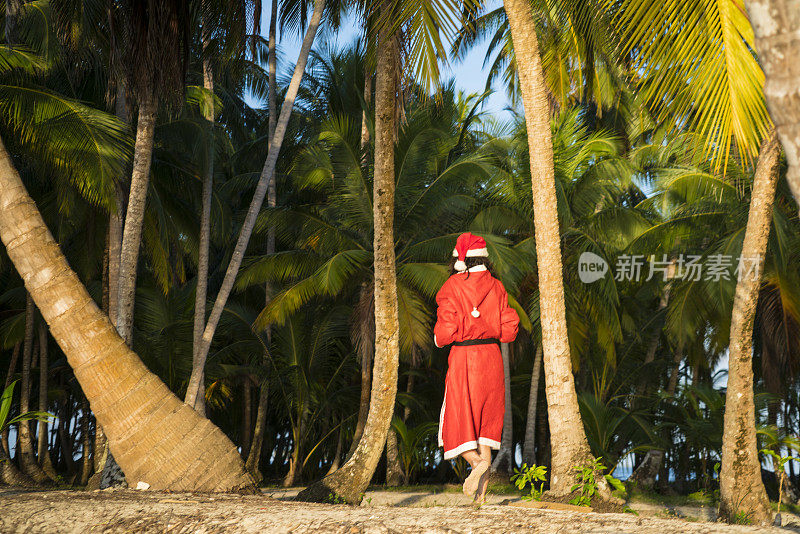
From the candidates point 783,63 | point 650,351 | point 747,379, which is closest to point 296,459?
point 650,351

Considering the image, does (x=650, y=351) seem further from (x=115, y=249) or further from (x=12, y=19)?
(x=12, y=19)

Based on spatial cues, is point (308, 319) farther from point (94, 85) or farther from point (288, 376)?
point (94, 85)

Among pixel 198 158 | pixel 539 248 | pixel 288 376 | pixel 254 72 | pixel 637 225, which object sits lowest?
pixel 288 376

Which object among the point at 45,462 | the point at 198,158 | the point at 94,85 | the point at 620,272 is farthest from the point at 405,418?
the point at 94,85

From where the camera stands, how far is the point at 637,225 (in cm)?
1309

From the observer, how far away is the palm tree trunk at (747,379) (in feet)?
21.7

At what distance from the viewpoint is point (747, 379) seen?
6.81 m

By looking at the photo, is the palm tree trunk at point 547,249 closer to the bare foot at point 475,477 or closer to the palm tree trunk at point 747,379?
the bare foot at point 475,477

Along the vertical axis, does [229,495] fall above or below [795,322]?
below

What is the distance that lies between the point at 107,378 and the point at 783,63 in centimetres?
480

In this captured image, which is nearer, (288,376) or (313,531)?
(313,531)

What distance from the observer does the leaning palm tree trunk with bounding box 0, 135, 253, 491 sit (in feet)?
16.4

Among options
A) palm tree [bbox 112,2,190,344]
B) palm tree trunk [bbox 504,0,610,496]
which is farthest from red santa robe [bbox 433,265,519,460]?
palm tree [bbox 112,2,190,344]

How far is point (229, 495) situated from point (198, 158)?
30.5ft
